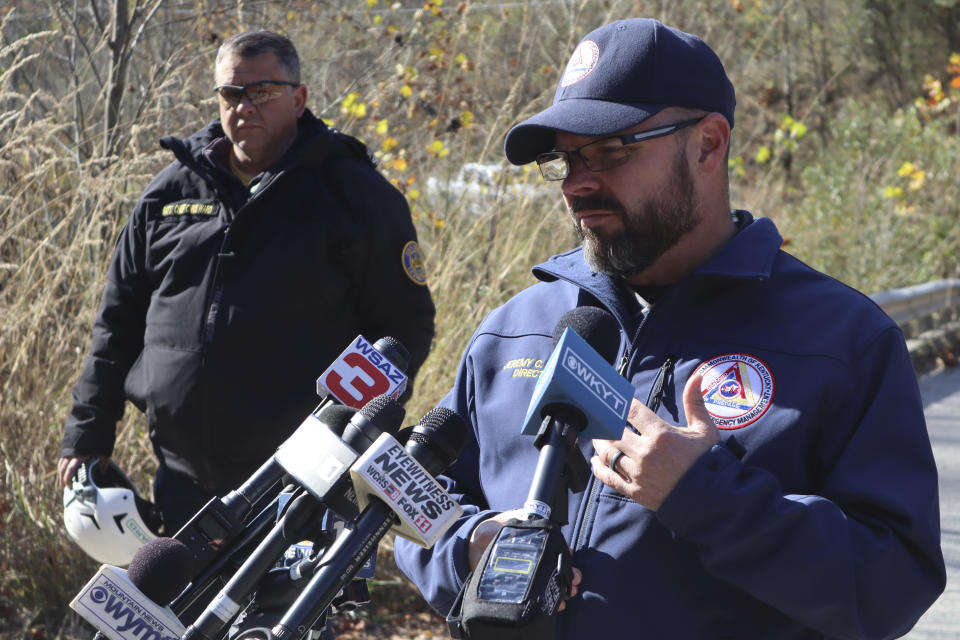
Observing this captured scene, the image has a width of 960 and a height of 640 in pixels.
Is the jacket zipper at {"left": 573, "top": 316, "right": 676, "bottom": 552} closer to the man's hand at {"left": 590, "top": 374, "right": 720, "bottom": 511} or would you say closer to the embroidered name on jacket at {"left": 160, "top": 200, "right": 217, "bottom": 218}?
the man's hand at {"left": 590, "top": 374, "right": 720, "bottom": 511}

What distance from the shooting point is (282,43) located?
4.19 m

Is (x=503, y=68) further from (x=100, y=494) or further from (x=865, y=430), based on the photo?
(x=865, y=430)

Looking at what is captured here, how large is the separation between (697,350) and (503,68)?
7.93 metres

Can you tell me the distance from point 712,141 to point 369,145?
5.79m

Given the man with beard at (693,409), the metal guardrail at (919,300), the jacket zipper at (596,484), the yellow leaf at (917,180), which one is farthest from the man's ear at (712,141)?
the yellow leaf at (917,180)

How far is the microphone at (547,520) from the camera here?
1.32 m

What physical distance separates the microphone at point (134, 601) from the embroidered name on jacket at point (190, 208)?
8.13 ft

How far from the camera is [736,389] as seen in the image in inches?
76.3

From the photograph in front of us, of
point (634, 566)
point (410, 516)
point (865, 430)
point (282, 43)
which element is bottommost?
point (634, 566)

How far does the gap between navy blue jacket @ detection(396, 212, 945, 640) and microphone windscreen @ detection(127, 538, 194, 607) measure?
1.71 ft

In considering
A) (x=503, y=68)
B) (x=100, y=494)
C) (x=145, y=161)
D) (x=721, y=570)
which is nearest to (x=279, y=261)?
(x=100, y=494)

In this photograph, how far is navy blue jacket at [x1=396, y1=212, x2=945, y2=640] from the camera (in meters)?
1.75

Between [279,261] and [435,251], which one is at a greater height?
[279,261]

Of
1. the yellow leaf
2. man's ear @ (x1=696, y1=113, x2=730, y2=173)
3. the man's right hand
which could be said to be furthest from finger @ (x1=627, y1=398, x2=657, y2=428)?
the yellow leaf
